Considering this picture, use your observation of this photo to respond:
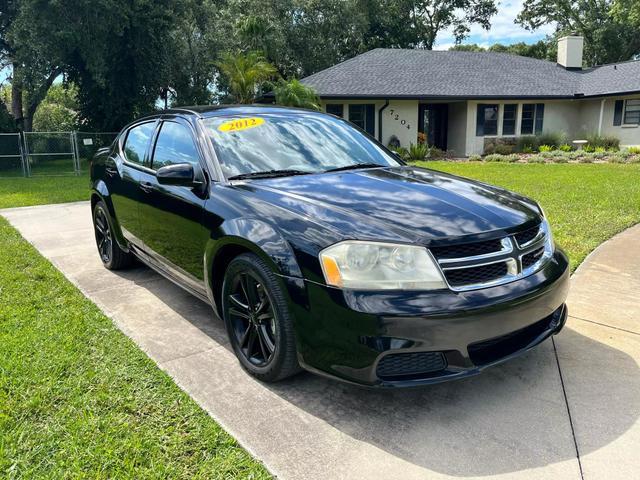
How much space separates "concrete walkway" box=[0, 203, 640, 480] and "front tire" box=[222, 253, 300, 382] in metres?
0.14

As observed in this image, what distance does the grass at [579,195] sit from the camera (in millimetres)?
6359

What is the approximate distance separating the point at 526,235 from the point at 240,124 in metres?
2.15

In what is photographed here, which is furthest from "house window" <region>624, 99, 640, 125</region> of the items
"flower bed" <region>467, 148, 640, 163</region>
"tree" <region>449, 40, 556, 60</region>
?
"tree" <region>449, 40, 556, 60</region>

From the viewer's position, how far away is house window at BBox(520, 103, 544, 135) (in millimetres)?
23797

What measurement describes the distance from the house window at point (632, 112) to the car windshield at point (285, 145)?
22947 mm

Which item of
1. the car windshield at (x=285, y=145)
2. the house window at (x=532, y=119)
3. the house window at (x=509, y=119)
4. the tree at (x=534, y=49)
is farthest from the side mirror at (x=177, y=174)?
the tree at (x=534, y=49)

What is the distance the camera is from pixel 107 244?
5.40m

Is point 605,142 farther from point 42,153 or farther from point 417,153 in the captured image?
point 42,153

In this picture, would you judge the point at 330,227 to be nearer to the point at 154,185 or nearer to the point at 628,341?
the point at 154,185

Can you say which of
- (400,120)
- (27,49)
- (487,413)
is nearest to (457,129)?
(400,120)

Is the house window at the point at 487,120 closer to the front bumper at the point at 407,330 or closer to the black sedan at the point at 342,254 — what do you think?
the black sedan at the point at 342,254

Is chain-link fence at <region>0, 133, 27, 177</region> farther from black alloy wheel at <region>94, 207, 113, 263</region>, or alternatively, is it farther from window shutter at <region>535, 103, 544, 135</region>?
window shutter at <region>535, 103, 544, 135</region>

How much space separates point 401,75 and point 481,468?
75.1ft

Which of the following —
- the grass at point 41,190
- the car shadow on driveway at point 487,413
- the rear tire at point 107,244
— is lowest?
the car shadow on driveway at point 487,413
